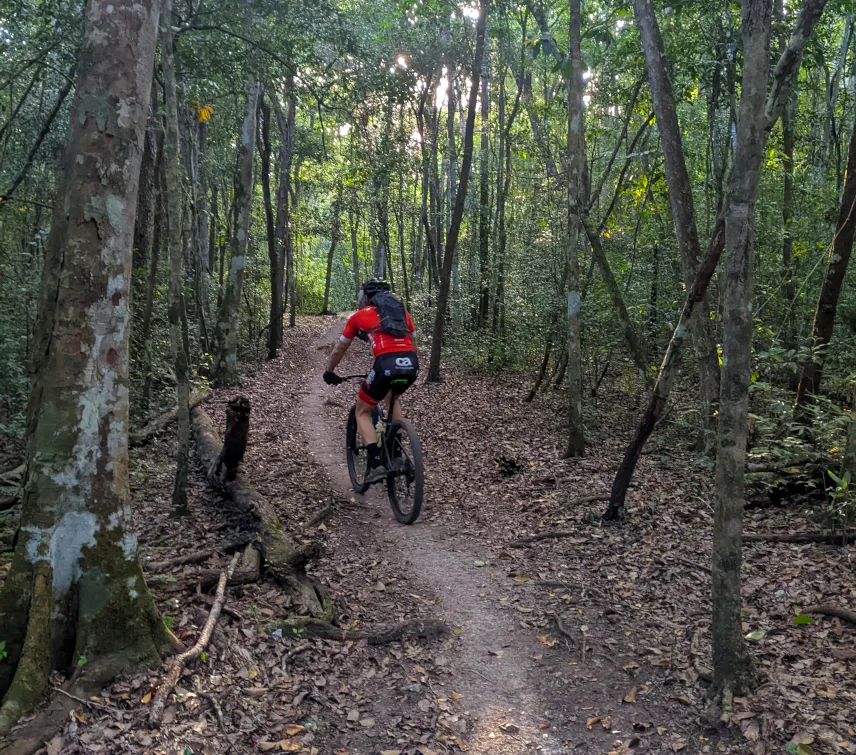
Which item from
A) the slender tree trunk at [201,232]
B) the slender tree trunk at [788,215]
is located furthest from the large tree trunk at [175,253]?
the slender tree trunk at [788,215]

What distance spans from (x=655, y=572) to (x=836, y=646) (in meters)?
1.57

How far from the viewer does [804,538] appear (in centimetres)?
581

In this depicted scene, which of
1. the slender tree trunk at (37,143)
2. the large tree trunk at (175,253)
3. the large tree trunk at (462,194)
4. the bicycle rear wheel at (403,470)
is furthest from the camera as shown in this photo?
the large tree trunk at (462,194)

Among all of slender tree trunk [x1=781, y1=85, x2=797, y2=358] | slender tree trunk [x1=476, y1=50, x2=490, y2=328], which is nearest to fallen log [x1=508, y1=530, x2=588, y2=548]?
slender tree trunk [x1=781, y1=85, x2=797, y2=358]

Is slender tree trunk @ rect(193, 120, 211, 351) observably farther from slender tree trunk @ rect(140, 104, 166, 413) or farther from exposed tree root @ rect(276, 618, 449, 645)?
exposed tree root @ rect(276, 618, 449, 645)

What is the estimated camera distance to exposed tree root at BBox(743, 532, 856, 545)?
560 cm

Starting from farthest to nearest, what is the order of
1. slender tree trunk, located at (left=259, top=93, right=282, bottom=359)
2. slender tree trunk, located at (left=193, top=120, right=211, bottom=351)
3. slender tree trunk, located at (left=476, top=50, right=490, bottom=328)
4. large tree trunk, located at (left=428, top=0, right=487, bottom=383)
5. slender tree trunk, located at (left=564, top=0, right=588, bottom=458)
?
slender tree trunk, located at (left=476, top=50, right=490, bottom=328), slender tree trunk, located at (left=259, top=93, right=282, bottom=359), slender tree trunk, located at (left=193, top=120, right=211, bottom=351), large tree trunk, located at (left=428, top=0, right=487, bottom=383), slender tree trunk, located at (left=564, top=0, right=588, bottom=458)

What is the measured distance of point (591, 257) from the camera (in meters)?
12.0

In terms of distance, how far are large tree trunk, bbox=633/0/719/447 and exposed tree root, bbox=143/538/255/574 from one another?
5.53 m

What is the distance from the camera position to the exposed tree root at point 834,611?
4.43 m

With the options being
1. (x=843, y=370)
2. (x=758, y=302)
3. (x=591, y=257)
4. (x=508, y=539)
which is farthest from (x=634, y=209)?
(x=508, y=539)

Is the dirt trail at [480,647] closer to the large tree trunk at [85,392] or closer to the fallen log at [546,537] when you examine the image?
the fallen log at [546,537]

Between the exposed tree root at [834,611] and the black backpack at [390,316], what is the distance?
15.1 ft

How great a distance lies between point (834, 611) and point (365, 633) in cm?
347
